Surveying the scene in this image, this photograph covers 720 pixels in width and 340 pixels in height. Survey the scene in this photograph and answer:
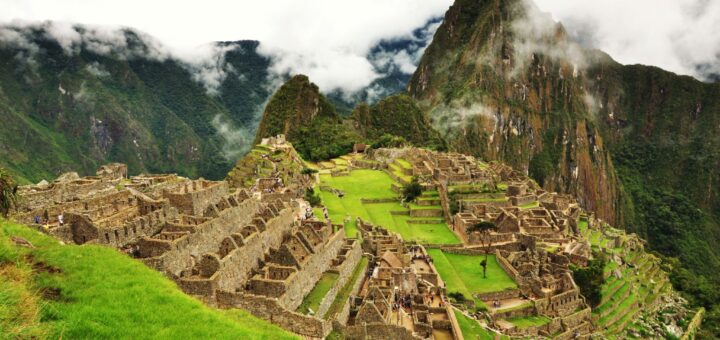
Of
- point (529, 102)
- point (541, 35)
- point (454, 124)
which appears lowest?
point (454, 124)

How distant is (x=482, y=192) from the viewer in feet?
171

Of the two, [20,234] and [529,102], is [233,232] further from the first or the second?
[529,102]

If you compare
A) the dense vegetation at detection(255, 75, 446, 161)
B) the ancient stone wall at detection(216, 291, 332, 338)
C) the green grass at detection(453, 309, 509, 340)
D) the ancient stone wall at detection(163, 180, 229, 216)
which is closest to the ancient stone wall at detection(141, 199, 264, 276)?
the ancient stone wall at detection(163, 180, 229, 216)

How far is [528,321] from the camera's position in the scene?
31094 millimetres

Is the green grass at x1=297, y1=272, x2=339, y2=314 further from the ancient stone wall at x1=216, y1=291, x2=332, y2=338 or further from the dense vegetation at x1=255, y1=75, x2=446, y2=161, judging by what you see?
the dense vegetation at x1=255, y1=75, x2=446, y2=161

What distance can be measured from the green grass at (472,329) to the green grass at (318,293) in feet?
23.3

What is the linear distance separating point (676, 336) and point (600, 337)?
43.2 feet

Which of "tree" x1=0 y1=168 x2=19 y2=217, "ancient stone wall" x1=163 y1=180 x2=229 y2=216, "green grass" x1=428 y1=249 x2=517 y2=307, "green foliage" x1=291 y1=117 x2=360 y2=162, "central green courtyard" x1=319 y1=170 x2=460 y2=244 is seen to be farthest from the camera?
"green foliage" x1=291 y1=117 x2=360 y2=162

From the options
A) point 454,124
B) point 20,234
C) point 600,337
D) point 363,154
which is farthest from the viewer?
point 454,124

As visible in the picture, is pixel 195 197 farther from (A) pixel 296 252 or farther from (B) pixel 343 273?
(B) pixel 343 273

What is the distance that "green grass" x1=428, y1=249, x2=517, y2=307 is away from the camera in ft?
107

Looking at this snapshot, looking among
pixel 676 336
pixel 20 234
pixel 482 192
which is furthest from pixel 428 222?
pixel 20 234

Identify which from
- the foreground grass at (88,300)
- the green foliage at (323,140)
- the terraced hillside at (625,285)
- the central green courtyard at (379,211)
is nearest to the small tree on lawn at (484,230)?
the central green courtyard at (379,211)

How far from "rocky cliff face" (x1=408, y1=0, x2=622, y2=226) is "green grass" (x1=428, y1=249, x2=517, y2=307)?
116345 millimetres
